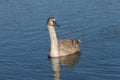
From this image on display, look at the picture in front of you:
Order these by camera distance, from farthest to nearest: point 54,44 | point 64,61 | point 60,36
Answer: point 60,36, point 54,44, point 64,61

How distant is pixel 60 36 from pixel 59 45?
7.32ft

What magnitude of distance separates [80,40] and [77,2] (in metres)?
8.44

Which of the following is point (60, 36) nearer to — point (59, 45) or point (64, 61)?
point (59, 45)

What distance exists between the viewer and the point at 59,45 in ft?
70.6

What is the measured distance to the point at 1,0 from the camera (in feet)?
109

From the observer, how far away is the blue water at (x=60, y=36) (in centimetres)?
1833

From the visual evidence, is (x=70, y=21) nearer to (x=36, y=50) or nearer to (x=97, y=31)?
(x=97, y=31)

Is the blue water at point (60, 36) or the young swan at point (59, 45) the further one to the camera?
the young swan at point (59, 45)

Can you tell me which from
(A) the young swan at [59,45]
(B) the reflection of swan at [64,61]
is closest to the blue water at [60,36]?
(B) the reflection of swan at [64,61]

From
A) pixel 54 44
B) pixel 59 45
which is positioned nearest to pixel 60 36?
pixel 59 45

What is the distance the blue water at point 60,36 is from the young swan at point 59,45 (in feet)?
1.39

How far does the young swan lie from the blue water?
42cm

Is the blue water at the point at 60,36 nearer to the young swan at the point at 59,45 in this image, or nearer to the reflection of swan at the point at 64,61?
the reflection of swan at the point at 64,61

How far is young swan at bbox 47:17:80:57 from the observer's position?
2103 cm
